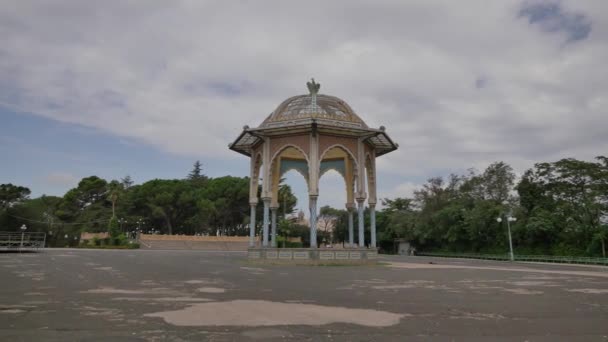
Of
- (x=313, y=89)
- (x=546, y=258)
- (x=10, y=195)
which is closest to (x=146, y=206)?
(x=10, y=195)

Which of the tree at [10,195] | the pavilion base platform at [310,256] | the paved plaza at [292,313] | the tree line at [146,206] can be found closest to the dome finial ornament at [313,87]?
the pavilion base platform at [310,256]

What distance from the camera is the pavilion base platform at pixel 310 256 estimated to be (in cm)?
2377

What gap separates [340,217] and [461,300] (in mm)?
64587

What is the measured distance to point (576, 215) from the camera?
31.8 metres

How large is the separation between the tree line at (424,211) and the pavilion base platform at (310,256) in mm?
17603

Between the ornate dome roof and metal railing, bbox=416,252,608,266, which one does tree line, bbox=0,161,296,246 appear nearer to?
metal railing, bbox=416,252,608,266

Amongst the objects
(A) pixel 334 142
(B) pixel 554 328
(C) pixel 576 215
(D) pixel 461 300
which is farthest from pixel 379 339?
(C) pixel 576 215

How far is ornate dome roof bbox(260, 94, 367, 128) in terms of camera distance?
84.1ft

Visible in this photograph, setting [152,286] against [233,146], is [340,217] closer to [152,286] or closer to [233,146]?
[233,146]

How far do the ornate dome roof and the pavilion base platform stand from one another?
768 centimetres

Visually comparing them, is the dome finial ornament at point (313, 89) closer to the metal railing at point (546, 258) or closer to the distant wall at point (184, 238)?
the metal railing at point (546, 258)

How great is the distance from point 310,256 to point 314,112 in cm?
880

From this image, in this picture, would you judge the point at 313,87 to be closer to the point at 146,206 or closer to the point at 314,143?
the point at 314,143

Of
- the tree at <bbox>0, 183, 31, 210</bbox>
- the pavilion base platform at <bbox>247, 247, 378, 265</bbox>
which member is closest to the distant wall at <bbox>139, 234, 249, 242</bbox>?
the tree at <bbox>0, 183, 31, 210</bbox>
